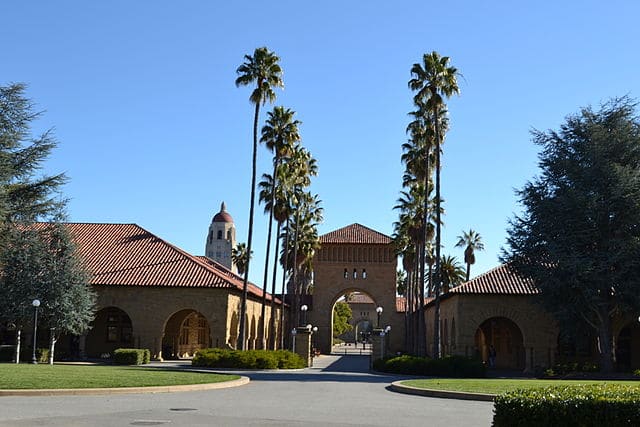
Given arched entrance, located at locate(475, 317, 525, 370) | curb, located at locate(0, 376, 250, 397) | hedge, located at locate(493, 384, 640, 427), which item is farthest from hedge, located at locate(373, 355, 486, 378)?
hedge, located at locate(493, 384, 640, 427)

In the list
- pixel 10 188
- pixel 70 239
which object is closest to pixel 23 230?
pixel 70 239

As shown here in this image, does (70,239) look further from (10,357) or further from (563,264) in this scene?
(563,264)

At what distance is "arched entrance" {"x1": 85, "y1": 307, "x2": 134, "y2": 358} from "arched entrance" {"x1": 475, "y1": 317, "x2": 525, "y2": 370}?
22.4 m

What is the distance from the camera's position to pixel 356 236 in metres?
67.7

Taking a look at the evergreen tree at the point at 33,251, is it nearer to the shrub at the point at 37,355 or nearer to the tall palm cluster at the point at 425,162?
the shrub at the point at 37,355

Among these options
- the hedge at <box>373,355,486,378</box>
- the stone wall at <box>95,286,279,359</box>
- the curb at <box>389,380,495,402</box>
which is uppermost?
the stone wall at <box>95,286,279,359</box>

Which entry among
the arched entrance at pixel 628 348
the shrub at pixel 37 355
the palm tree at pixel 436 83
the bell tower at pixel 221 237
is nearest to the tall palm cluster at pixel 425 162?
the palm tree at pixel 436 83

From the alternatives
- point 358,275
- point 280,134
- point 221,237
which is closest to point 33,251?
point 280,134

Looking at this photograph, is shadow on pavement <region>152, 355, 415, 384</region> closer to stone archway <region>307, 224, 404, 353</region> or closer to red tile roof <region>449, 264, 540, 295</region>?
red tile roof <region>449, 264, 540, 295</region>

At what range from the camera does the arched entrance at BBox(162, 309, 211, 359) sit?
1804 inches

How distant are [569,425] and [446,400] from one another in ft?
28.6

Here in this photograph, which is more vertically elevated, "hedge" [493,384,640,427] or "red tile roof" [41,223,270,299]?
"red tile roof" [41,223,270,299]

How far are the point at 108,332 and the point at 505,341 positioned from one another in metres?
25.4

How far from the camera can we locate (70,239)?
37.8 m
